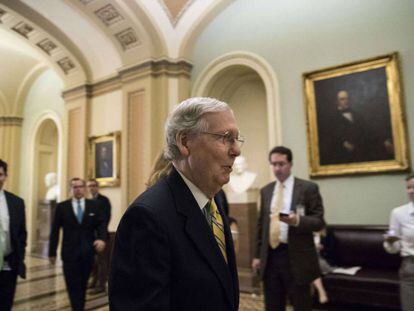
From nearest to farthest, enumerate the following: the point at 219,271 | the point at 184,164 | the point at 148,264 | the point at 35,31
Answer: the point at 148,264, the point at 219,271, the point at 184,164, the point at 35,31

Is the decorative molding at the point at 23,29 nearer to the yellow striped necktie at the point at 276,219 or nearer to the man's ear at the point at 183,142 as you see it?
the yellow striped necktie at the point at 276,219

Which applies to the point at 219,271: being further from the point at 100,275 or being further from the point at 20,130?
the point at 20,130

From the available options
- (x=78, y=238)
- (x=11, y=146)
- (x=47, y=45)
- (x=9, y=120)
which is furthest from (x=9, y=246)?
(x=9, y=120)

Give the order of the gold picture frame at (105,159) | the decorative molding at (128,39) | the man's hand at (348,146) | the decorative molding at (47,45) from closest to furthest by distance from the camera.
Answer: the man's hand at (348,146) → the decorative molding at (128,39) → the gold picture frame at (105,159) → the decorative molding at (47,45)

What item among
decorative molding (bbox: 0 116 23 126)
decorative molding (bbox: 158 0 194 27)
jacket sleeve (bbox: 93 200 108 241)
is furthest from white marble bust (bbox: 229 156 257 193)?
decorative molding (bbox: 0 116 23 126)

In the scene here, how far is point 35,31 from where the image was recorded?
7496 millimetres

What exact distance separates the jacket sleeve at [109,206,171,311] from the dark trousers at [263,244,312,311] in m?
1.96

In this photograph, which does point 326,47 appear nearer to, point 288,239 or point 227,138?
point 288,239

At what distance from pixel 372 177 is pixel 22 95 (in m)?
10.6

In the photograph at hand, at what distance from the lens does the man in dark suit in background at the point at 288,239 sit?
108 inches

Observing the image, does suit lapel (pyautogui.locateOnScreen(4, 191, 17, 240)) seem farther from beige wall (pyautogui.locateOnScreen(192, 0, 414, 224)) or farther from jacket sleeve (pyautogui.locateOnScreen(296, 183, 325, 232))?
beige wall (pyautogui.locateOnScreen(192, 0, 414, 224))

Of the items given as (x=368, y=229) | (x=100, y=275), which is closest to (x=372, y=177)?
(x=368, y=229)

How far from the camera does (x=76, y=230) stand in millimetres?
3932

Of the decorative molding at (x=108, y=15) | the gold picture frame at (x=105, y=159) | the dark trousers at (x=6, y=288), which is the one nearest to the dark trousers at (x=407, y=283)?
the dark trousers at (x=6, y=288)
